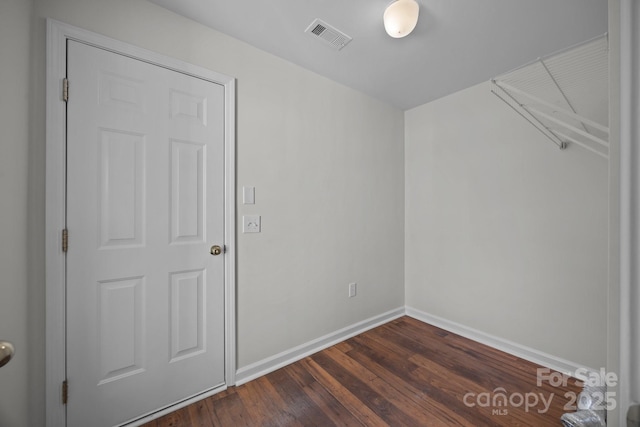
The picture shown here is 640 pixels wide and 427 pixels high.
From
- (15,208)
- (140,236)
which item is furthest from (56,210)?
(140,236)

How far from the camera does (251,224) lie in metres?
1.81

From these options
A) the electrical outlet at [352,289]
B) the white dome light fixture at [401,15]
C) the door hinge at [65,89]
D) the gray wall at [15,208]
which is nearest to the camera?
the gray wall at [15,208]

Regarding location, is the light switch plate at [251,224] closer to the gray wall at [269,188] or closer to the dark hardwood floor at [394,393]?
the gray wall at [269,188]

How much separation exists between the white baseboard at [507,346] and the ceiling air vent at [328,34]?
104 inches

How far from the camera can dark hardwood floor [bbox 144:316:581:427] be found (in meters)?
1.44

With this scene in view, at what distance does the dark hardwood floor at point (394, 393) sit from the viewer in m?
1.44

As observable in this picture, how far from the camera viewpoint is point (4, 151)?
3.62ft

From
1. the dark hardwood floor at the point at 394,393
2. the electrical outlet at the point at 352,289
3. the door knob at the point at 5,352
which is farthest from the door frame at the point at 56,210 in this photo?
the electrical outlet at the point at 352,289

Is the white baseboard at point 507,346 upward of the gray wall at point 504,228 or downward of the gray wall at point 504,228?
downward

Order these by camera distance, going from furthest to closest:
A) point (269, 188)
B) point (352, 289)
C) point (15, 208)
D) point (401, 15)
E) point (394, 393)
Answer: point (352, 289), point (269, 188), point (394, 393), point (401, 15), point (15, 208)

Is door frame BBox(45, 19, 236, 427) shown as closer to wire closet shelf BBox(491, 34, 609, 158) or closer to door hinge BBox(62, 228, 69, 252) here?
door hinge BBox(62, 228, 69, 252)

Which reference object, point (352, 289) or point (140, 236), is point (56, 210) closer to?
point (140, 236)

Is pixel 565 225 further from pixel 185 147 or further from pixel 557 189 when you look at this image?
pixel 185 147

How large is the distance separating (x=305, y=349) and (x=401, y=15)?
2.40 m
